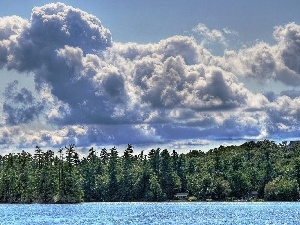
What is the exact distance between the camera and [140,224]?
11144 centimetres

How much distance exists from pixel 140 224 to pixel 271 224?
23818 mm

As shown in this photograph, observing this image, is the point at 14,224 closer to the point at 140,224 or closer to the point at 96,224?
the point at 96,224

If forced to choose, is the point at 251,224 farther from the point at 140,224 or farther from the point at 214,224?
the point at 140,224

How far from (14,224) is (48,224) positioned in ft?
21.0

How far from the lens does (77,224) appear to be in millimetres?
112188

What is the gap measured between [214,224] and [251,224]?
6.83 metres

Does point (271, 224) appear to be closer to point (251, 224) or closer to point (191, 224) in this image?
point (251, 224)

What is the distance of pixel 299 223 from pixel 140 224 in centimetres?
2859

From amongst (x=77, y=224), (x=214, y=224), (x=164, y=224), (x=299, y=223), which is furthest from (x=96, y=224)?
(x=299, y=223)

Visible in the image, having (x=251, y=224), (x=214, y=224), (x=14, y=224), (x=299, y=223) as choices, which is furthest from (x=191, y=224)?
(x=14, y=224)

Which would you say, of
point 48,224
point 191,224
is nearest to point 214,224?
point 191,224

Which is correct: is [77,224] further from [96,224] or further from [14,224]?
[14,224]

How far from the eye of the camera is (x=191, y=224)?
110m

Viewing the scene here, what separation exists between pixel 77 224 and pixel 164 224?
52.4 ft
